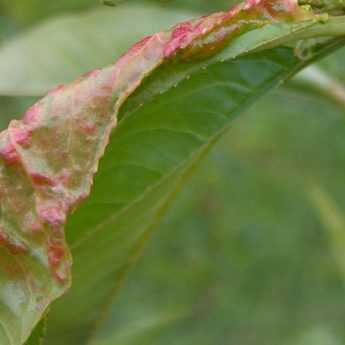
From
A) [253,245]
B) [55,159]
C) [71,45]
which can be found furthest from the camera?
[253,245]

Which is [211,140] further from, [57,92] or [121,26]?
[121,26]

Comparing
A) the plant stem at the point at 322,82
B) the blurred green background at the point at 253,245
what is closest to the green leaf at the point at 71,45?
the plant stem at the point at 322,82

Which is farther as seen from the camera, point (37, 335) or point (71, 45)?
point (71, 45)

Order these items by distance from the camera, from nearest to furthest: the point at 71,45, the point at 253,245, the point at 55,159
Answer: the point at 55,159 → the point at 71,45 → the point at 253,245

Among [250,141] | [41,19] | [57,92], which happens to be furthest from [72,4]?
[57,92]

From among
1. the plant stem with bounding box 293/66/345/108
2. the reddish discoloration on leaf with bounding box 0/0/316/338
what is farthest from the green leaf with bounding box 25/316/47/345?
the plant stem with bounding box 293/66/345/108

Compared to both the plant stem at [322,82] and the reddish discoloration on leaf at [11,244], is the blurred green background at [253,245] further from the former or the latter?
the reddish discoloration on leaf at [11,244]

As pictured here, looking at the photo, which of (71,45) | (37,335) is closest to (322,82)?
(71,45)

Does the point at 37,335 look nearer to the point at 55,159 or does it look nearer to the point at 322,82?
the point at 55,159
